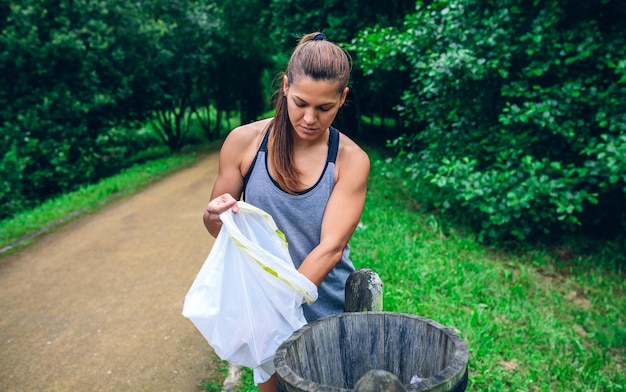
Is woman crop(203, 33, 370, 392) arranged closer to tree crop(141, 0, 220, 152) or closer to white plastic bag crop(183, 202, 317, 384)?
white plastic bag crop(183, 202, 317, 384)

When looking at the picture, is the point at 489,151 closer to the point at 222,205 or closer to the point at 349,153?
the point at 349,153

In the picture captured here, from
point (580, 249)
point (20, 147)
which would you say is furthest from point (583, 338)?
point (20, 147)

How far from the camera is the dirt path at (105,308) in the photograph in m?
3.93

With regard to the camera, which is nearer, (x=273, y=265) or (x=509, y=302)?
(x=273, y=265)

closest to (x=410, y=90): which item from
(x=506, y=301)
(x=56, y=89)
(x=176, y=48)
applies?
(x=506, y=301)

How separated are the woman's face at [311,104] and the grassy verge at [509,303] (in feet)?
7.08

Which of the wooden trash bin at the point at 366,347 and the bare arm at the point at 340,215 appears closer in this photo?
the wooden trash bin at the point at 366,347

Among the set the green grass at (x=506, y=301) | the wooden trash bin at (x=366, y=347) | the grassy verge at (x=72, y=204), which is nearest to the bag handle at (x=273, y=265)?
the wooden trash bin at (x=366, y=347)

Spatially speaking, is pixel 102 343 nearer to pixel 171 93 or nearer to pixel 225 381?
pixel 225 381

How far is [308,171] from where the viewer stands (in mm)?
2176

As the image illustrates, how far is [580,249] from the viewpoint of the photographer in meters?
5.98

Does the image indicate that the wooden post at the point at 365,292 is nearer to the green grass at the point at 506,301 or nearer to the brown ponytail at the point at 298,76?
the brown ponytail at the point at 298,76

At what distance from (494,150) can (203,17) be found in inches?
508

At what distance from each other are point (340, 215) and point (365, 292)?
333 mm
